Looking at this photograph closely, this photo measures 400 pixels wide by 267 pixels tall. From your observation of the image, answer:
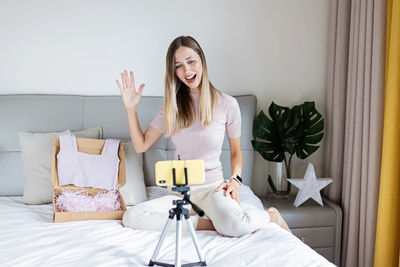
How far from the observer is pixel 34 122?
2.49 meters

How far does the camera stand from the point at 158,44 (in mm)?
2695

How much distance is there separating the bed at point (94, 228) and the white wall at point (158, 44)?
0.18 metres

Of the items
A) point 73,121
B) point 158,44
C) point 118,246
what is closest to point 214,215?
point 118,246

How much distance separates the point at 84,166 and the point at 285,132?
130 centimetres

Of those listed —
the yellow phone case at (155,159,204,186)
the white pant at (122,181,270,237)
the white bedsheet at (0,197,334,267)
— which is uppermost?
the yellow phone case at (155,159,204,186)

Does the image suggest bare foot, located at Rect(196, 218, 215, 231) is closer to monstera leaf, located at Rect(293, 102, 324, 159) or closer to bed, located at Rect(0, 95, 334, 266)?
bed, located at Rect(0, 95, 334, 266)

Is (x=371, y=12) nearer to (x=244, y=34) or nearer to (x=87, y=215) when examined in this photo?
(x=244, y=34)

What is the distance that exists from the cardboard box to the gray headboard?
277 mm

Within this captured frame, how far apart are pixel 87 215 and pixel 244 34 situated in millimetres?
1664

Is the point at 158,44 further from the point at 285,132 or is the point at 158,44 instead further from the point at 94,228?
the point at 94,228

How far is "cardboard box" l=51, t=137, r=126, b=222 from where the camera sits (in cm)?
188

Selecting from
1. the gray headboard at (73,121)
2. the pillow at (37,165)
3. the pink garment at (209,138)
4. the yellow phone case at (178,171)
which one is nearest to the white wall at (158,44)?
the gray headboard at (73,121)

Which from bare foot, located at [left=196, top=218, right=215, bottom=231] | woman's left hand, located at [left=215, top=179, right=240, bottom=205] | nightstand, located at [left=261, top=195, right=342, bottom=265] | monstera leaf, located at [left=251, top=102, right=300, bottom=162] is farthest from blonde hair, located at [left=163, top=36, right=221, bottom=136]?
nightstand, located at [left=261, top=195, right=342, bottom=265]

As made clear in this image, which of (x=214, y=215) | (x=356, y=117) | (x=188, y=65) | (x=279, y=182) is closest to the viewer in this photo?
(x=214, y=215)
